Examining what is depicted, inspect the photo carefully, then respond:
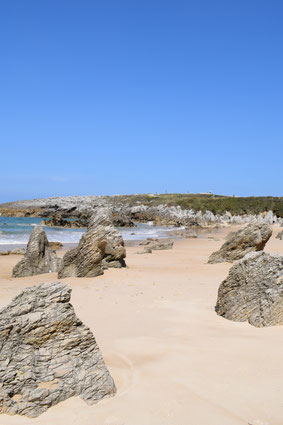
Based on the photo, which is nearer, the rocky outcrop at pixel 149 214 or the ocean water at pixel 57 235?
the ocean water at pixel 57 235

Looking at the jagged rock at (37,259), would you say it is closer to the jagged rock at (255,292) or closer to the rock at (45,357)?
the jagged rock at (255,292)

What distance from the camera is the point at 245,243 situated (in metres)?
14.1

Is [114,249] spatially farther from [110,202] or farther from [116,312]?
[110,202]

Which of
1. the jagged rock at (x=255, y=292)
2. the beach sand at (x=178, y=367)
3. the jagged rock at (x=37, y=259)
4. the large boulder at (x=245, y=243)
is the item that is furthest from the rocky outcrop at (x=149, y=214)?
the beach sand at (x=178, y=367)

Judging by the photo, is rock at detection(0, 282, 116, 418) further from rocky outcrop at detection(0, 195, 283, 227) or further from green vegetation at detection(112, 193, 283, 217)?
green vegetation at detection(112, 193, 283, 217)

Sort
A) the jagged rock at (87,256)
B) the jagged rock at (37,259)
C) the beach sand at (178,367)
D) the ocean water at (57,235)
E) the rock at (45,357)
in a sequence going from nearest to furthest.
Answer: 1. the beach sand at (178,367)
2. the rock at (45,357)
3. the jagged rock at (87,256)
4. the jagged rock at (37,259)
5. the ocean water at (57,235)

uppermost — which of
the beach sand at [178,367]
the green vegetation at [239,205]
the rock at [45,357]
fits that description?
the green vegetation at [239,205]

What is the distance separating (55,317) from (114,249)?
31.6 ft

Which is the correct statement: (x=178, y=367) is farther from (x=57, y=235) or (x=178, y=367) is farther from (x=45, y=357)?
(x=57, y=235)

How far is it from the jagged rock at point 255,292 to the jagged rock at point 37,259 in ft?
26.2

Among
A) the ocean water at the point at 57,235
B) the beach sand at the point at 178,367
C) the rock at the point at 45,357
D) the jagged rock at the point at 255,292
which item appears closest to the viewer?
the beach sand at the point at 178,367

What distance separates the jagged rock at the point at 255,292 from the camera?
18.8ft

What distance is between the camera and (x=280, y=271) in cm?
611

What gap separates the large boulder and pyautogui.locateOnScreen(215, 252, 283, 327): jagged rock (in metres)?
7.21
